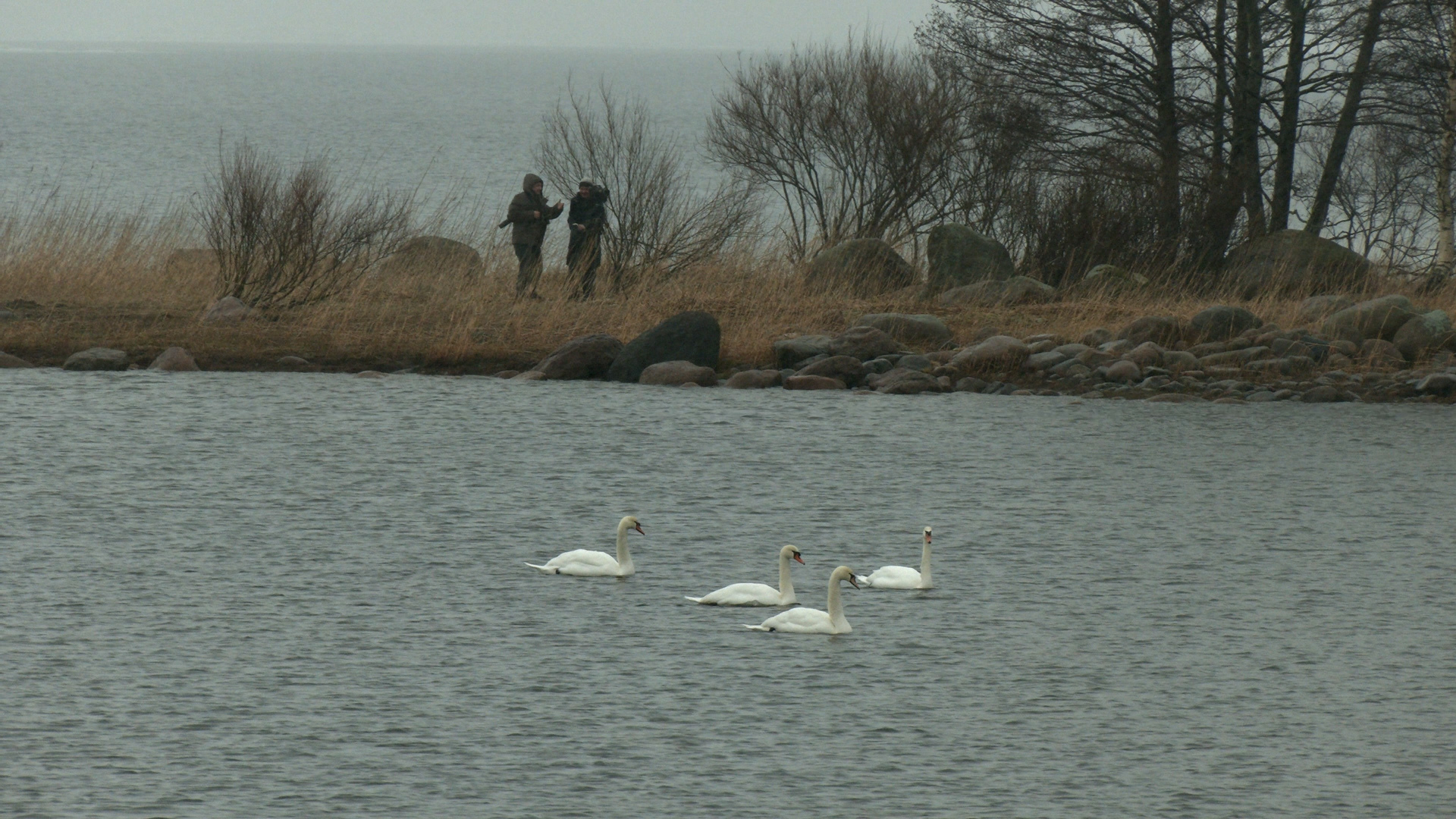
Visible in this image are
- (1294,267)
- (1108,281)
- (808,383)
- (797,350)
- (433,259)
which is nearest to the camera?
(808,383)

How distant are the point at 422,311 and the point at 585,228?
2.33 meters

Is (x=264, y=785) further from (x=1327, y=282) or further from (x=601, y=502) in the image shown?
(x=1327, y=282)

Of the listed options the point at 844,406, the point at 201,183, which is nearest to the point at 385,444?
the point at 844,406

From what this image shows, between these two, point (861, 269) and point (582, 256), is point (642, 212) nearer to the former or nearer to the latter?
point (582, 256)

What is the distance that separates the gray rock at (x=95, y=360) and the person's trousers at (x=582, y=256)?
5.92 metres

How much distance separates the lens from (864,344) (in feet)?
70.5

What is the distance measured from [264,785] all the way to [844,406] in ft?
39.9

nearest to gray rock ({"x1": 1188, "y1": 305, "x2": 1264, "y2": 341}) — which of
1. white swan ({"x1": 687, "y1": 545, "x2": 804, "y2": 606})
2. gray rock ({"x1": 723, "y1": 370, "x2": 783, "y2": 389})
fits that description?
gray rock ({"x1": 723, "y1": 370, "x2": 783, "y2": 389})

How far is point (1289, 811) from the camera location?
761cm

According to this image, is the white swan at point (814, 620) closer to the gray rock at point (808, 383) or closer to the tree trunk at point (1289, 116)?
the gray rock at point (808, 383)

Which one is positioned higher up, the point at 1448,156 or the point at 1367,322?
the point at 1448,156

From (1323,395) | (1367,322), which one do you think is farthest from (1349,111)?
(1323,395)

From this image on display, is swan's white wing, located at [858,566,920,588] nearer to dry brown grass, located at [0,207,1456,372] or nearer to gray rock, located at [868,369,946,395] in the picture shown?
gray rock, located at [868,369,946,395]

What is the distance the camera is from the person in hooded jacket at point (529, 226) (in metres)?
23.2
